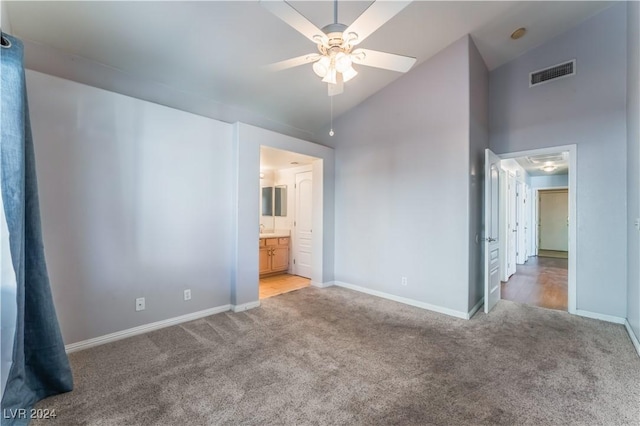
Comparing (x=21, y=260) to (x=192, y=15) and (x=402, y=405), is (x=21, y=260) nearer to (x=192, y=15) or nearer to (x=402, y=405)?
(x=192, y=15)

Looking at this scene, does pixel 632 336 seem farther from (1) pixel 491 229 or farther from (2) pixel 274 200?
(2) pixel 274 200

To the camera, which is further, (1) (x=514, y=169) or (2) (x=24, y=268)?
(1) (x=514, y=169)

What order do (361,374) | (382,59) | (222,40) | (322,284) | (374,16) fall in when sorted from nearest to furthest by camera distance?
(374,16) < (382,59) < (361,374) < (222,40) < (322,284)

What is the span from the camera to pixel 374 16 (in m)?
1.72

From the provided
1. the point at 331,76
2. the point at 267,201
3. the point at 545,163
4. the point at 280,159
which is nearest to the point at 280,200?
the point at 267,201

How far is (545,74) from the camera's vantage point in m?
3.83

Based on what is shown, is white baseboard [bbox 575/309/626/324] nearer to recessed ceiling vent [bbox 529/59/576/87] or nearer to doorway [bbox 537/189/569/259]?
recessed ceiling vent [bbox 529/59/576/87]

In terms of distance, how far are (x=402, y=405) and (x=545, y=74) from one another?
15.0 ft

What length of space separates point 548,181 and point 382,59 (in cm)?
906

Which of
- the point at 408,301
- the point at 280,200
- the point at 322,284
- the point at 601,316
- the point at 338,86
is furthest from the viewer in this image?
the point at 280,200

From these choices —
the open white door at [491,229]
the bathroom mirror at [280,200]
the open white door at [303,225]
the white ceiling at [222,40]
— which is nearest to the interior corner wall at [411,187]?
the open white door at [491,229]

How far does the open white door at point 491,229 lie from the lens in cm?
357

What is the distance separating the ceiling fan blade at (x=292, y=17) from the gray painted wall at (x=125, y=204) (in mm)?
2049

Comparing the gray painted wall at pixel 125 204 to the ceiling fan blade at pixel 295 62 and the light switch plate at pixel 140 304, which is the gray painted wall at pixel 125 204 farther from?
the ceiling fan blade at pixel 295 62
